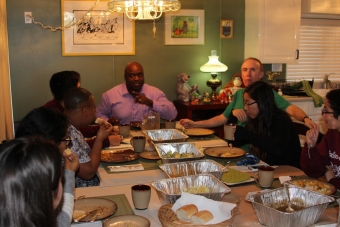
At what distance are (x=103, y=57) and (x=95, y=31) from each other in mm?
299

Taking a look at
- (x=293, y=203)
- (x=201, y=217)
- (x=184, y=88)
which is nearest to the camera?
(x=201, y=217)

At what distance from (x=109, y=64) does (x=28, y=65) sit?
0.87 metres

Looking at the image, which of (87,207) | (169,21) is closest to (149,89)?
(169,21)

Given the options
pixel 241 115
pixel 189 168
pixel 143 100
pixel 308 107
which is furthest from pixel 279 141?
pixel 308 107

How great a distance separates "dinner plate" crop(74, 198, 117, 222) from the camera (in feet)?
5.37

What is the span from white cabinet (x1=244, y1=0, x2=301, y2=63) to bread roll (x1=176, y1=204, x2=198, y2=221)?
3.50 metres

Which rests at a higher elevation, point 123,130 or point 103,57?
point 103,57

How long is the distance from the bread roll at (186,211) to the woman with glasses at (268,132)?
1.10 meters

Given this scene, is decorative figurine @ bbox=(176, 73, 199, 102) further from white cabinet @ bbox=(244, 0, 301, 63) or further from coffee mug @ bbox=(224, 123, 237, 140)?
coffee mug @ bbox=(224, 123, 237, 140)

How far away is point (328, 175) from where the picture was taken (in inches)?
87.4

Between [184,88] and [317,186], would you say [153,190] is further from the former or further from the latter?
[184,88]

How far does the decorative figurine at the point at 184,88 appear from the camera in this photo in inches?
184

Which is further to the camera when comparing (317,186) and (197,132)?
(197,132)

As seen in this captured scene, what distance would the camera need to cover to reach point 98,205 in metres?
1.70
